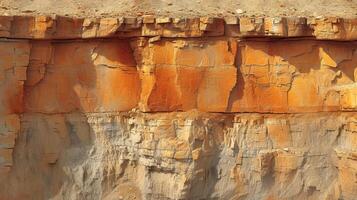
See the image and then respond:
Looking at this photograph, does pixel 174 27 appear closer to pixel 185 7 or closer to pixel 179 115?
pixel 185 7

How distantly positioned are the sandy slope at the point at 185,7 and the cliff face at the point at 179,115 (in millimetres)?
926

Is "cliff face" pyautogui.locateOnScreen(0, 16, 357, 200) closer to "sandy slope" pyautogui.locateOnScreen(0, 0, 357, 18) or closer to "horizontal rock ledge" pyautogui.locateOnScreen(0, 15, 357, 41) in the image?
"horizontal rock ledge" pyautogui.locateOnScreen(0, 15, 357, 41)

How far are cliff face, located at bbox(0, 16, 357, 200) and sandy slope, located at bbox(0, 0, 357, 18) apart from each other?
3.04ft

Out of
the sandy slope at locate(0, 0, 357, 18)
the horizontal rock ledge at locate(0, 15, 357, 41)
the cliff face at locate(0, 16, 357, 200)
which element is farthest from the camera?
the sandy slope at locate(0, 0, 357, 18)

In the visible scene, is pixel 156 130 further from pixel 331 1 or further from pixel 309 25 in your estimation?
pixel 331 1

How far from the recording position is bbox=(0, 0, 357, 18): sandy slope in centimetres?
1456

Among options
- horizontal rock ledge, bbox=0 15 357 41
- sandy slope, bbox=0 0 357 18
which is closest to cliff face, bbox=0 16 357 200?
horizontal rock ledge, bbox=0 15 357 41

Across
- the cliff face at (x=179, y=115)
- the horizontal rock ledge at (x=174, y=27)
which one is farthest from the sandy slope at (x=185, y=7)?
the cliff face at (x=179, y=115)

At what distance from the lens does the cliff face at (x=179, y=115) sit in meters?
13.9

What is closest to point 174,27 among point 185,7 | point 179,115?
point 185,7

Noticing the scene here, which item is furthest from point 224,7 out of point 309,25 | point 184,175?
point 184,175

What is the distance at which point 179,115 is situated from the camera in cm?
1405

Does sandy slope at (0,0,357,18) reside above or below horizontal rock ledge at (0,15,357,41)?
above

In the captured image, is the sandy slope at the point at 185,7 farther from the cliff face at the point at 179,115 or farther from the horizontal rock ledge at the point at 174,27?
the cliff face at the point at 179,115
